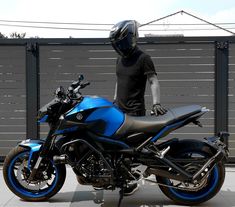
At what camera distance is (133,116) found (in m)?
4.30

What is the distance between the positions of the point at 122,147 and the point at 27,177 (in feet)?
3.64

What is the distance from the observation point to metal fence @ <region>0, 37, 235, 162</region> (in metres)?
6.62

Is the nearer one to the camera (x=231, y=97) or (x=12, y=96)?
(x=231, y=97)

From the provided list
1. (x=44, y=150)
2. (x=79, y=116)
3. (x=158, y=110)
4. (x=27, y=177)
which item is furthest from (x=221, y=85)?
(x=27, y=177)

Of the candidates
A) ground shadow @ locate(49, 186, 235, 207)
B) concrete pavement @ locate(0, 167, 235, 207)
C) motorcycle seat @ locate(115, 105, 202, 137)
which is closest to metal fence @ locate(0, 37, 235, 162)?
concrete pavement @ locate(0, 167, 235, 207)

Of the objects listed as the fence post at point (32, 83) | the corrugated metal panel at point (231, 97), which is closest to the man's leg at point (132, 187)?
the corrugated metal panel at point (231, 97)

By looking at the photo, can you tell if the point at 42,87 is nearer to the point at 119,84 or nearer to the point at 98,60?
the point at 98,60

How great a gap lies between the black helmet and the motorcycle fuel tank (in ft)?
2.10

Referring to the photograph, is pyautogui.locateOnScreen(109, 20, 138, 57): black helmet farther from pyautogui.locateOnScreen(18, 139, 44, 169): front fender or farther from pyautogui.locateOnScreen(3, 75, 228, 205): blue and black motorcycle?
pyautogui.locateOnScreen(18, 139, 44, 169): front fender

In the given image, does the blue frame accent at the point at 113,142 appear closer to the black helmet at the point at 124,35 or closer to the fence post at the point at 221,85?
the black helmet at the point at 124,35

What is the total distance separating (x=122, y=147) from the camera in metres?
4.20

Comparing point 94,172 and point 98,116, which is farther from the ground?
point 98,116

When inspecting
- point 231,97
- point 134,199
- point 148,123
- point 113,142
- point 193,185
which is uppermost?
point 231,97

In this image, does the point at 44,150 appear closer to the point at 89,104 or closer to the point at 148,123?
the point at 89,104
